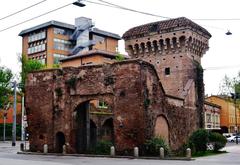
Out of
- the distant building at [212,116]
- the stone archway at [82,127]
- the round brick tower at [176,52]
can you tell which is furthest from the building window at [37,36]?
the stone archway at [82,127]

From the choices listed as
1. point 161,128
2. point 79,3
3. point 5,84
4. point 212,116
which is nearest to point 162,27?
point 161,128

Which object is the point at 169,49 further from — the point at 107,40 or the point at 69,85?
the point at 107,40

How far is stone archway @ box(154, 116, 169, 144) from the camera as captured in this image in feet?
110

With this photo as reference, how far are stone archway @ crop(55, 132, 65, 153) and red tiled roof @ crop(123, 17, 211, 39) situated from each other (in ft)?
58.5

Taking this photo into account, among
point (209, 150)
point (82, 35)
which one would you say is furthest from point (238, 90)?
point (82, 35)

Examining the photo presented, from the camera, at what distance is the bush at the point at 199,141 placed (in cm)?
3453

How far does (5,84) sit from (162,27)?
30.3 m

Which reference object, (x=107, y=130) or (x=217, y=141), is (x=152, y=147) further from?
(x=107, y=130)

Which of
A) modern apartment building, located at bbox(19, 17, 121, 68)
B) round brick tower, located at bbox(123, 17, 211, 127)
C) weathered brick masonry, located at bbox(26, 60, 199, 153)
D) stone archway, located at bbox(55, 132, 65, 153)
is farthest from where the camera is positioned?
modern apartment building, located at bbox(19, 17, 121, 68)

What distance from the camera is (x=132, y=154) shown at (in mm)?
31062

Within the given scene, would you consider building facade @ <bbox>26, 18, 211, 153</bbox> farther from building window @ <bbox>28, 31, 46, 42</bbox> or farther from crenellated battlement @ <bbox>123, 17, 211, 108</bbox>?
building window @ <bbox>28, 31, 46, 42</bbox>

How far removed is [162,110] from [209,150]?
6.25m

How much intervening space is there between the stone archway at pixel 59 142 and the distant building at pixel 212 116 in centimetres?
4223

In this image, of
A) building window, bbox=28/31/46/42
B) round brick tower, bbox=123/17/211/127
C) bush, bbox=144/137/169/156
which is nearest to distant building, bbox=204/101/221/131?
round brick tower, bbox=123/17/211/127
